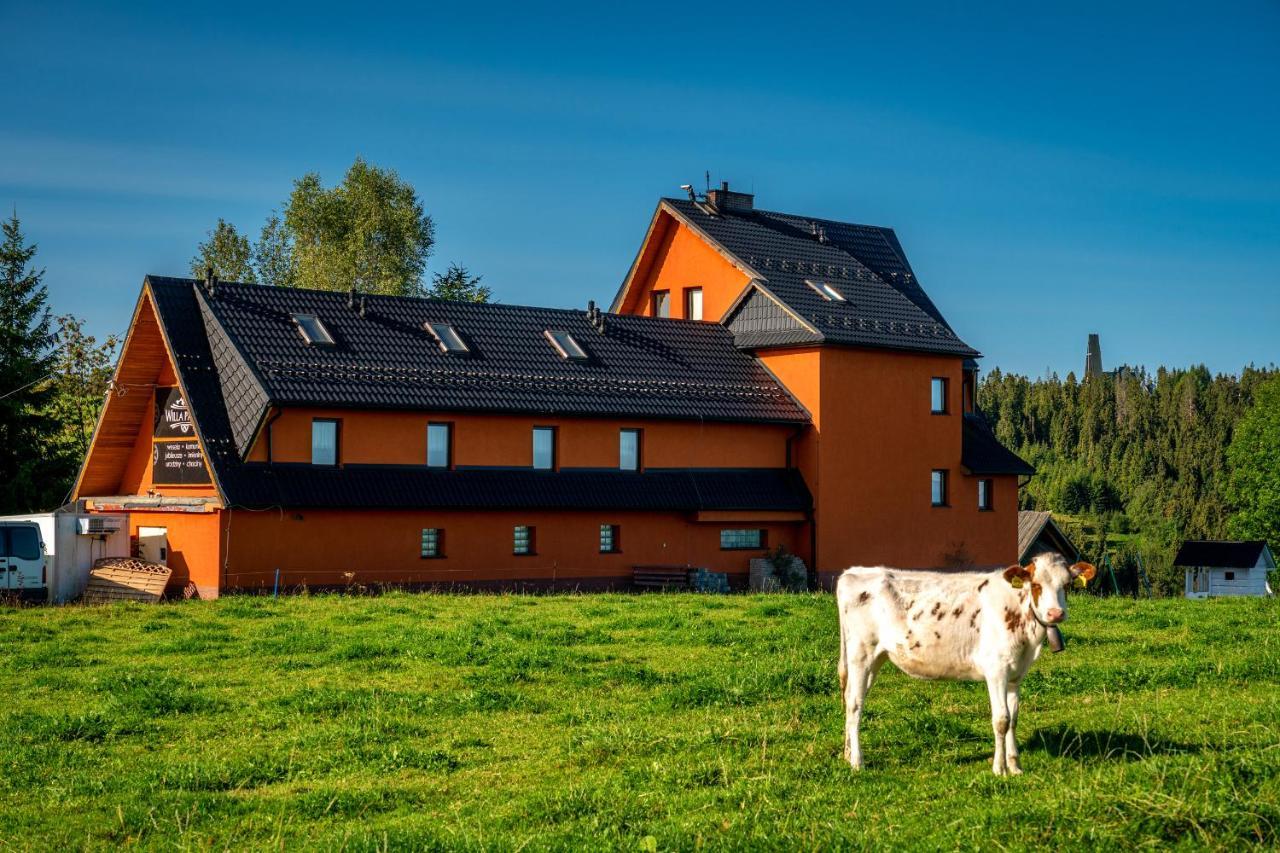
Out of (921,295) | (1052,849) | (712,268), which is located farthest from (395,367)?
(1052,849)

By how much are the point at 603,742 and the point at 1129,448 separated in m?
149

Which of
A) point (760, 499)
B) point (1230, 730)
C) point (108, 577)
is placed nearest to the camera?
point (1230, 730)

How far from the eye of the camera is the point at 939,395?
47.4 meters

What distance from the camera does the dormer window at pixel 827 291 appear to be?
46.8 m

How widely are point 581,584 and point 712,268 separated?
14516 mm

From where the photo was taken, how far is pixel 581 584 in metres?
39.5

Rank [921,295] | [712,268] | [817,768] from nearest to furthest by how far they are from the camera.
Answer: [817,768], [712,268], [921,295]

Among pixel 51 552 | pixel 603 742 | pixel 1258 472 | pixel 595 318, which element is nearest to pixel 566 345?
pixel 595 318

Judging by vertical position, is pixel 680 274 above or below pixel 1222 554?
above

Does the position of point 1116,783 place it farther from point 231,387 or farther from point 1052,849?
point 231,387

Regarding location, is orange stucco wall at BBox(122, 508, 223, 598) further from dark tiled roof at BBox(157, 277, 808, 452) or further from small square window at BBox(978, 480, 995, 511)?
small square window at BBox(978, 480, 995, 511)

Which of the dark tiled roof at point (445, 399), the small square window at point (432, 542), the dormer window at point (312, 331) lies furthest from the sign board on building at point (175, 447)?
the small square window at point (432, 542)

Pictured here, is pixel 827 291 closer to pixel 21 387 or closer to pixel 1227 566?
pixel 21 387

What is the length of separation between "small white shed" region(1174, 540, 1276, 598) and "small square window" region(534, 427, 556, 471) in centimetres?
5754
